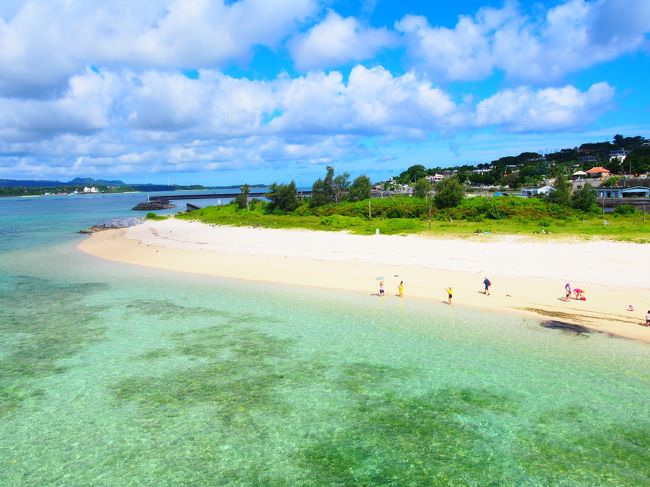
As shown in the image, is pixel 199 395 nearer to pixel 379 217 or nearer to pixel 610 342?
pixel 610 342

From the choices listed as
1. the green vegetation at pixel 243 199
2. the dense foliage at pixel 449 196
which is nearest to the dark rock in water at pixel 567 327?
the dense foliage at pixel 449 196

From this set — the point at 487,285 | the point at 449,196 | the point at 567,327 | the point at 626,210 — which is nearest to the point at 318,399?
the point at 567,327

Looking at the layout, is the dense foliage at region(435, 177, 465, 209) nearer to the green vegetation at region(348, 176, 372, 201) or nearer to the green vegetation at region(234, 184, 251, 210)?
the green vegetation at region(348, 176, 372, 201)

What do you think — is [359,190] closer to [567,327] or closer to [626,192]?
[626,192]

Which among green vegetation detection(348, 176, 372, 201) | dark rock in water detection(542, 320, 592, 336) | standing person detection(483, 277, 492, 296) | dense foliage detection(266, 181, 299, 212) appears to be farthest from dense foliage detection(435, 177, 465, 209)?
dark rock in water detection(542, 320, 592, 336)

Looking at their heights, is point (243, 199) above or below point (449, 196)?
below

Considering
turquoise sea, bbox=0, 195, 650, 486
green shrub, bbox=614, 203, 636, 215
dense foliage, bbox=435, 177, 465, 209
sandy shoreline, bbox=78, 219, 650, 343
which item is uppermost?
dense foliage, bbox=435, 177, 465, 209

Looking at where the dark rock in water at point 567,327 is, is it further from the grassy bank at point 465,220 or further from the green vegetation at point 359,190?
the green vegetation at point 359,190
